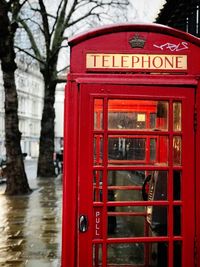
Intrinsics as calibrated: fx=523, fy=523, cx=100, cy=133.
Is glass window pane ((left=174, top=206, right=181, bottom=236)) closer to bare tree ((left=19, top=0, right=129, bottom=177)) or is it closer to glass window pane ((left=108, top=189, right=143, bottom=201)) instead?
glass window pane ((left=108, top=189, right=143, bottom=201))

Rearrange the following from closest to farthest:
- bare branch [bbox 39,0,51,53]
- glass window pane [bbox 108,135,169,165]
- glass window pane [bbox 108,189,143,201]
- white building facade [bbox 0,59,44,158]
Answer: glass window pane [bbox 108,135,169,165] < glass window pane [bbox 108,189,143,201] < bare branch [bbox 39,0,51,53] < white building facade [bbox 0,59,44,158]

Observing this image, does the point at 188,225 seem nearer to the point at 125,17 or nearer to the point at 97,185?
the point at 97,185

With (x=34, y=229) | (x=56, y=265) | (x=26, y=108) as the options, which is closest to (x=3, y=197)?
(x=34, y=229)

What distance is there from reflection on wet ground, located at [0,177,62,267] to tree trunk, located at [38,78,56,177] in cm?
957

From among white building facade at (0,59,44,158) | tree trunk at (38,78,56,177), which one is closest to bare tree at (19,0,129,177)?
tree trunk at (38,78,56,177)

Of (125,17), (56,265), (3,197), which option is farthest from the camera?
(125,17)

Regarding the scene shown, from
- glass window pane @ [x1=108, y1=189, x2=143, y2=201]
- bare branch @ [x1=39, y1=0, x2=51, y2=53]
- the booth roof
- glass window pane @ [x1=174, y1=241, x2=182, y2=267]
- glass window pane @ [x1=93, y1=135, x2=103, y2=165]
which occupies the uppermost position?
bare branch @ [x1=39, y1=0, x2=51, y2=53]

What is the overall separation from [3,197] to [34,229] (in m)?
5.87

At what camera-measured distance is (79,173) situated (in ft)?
14.3

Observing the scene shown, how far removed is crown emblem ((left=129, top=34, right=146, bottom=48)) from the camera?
441 cm

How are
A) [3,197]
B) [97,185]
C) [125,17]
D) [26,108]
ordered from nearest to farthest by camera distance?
[97,185]
[3,197]
[125,17]
[26,108]

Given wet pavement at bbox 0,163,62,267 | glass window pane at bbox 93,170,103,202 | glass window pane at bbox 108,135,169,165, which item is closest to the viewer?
glass window pane at bbox 108,135,169,165

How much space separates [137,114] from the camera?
473 centimetres

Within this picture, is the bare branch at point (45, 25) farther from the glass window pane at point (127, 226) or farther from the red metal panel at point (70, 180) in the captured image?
the red metal panel at point (70, 180)
